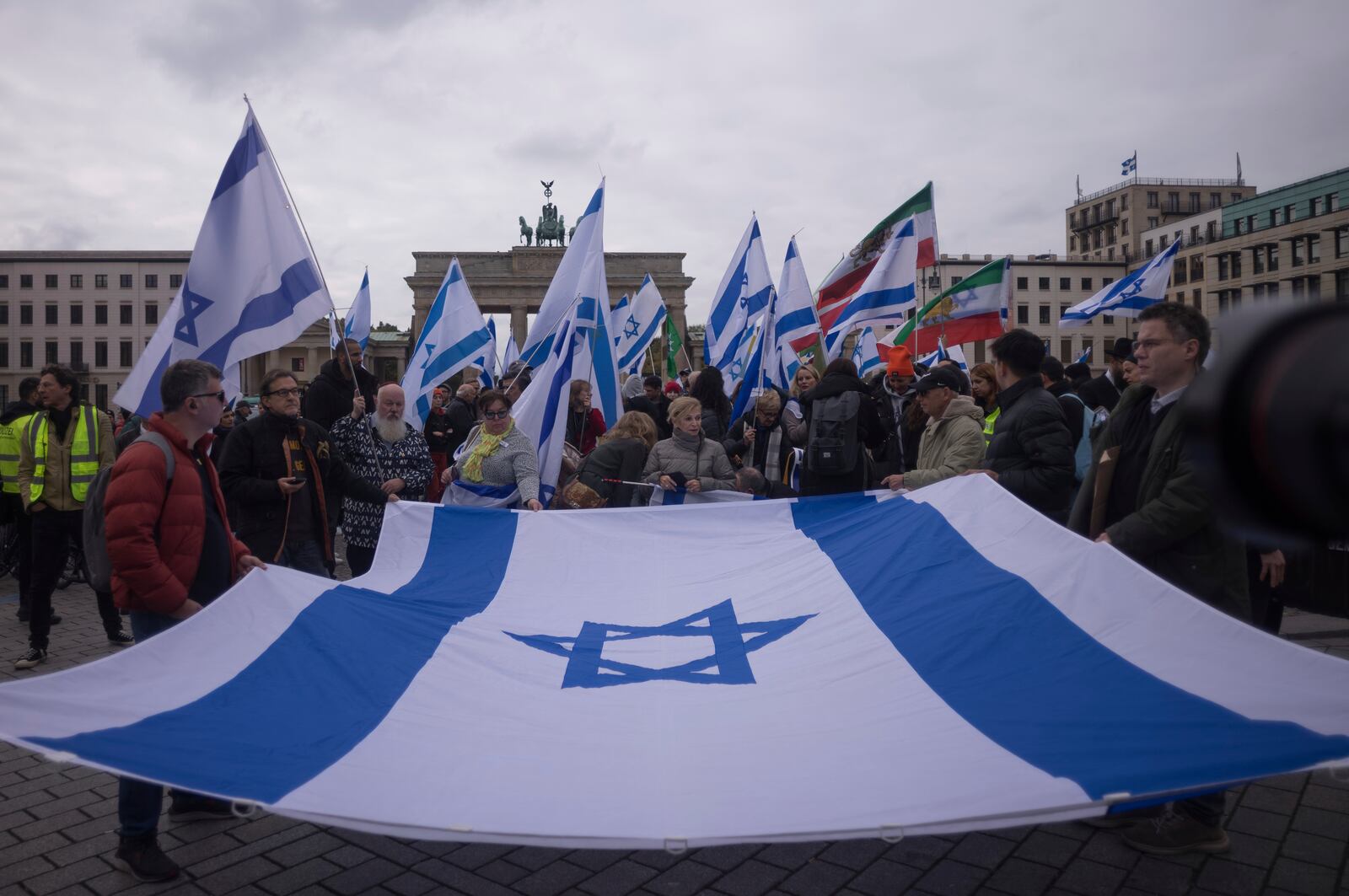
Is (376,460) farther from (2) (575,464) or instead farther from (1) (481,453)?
(2) (575,464)

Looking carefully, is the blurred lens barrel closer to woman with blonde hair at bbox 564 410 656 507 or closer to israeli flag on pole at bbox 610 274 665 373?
woman with blonde hair at bbox 564 410 656 507

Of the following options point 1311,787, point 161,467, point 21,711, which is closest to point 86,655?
point 161,467

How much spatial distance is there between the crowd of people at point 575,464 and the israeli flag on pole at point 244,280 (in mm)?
398

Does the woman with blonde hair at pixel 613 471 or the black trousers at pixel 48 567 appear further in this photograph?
the woman with blonde hair at pixel 613 471

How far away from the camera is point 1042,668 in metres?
3.47

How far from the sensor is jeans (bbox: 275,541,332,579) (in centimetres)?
559

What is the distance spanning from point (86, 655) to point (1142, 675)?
23.2ft

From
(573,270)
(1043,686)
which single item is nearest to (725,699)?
(1043,686)

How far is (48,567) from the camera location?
6930 millimetres

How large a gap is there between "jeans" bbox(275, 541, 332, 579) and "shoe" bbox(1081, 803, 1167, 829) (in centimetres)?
412

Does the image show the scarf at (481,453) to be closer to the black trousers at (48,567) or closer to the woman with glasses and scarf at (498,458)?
the woman with glasses and scarf at (498,458)

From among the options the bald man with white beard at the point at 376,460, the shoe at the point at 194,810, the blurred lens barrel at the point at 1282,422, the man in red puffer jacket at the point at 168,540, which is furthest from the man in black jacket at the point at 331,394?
the blurred lens barrel at the point at 1282,422

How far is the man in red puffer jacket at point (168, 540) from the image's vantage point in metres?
3.64

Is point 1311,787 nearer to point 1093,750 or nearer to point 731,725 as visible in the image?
point 1093,750
